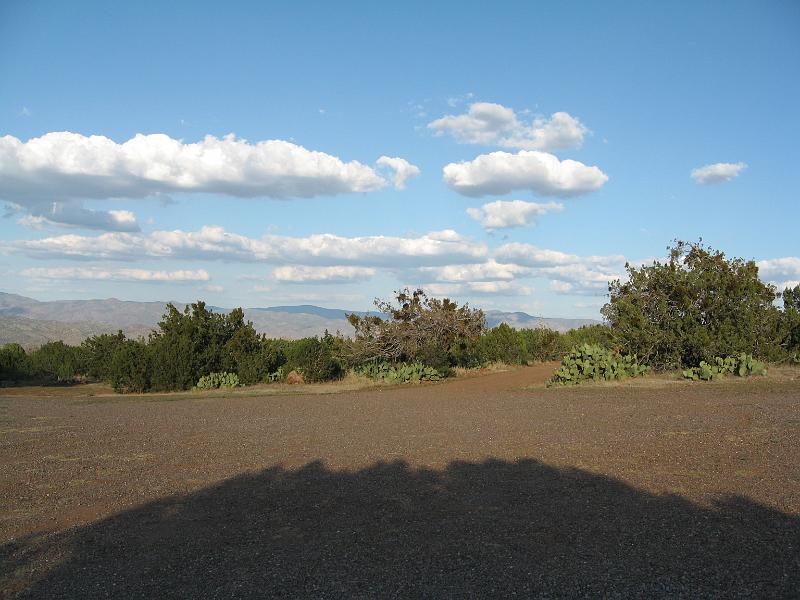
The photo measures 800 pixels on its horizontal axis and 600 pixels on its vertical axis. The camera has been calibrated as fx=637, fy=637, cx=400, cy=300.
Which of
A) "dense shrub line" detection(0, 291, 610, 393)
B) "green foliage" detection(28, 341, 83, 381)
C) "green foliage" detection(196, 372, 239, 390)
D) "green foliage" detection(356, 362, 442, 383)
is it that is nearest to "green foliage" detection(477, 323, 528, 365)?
"dense shrub line" detection(0, 291, 610, 393)

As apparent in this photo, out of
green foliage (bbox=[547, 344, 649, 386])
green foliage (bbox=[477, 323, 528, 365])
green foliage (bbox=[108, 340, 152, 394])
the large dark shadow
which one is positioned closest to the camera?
the large dark shadow

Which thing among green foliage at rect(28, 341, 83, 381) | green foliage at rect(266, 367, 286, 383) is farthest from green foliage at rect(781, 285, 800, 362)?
green foliage at rect(28, 341, 83, 381)

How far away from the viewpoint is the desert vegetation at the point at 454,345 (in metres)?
19.9

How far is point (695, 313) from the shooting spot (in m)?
20.4

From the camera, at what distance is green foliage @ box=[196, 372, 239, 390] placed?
24.5 metres

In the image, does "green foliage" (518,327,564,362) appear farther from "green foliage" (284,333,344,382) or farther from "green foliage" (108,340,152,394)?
"green foliage" (108,340,152,394)

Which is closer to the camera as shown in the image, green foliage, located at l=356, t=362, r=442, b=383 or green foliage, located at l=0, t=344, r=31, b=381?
green foliage, located at l=356, t=362, r=442, b=383

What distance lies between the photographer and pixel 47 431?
12500mm

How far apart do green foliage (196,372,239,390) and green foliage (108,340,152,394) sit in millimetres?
1983

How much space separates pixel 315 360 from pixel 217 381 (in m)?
3.88

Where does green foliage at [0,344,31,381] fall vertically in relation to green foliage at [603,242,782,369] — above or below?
below

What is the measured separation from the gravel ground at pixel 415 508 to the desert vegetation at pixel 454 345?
7600mm

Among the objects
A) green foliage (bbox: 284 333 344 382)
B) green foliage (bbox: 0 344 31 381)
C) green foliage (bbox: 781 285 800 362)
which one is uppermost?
green foliage (bbox: 781 285 800 362)

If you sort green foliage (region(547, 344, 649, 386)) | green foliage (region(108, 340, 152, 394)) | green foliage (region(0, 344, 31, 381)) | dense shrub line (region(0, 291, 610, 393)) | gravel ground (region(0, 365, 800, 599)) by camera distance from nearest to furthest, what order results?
1. gravel ground (region(0, 365, 800, 599))
2. green foliage (region(547, 344, 649, 386))
3. green foliage (region(108, 340, 152, 394))
4. dense shrub line (region(0, 291, 610, 393))
5. green foliage (region(0, 344, 31, 381))
